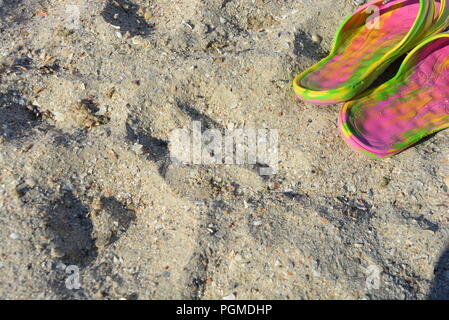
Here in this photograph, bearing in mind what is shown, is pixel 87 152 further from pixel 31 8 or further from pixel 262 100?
pixel 31 8

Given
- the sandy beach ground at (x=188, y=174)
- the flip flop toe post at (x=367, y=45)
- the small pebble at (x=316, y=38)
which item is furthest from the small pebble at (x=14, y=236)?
the small pebble at (x=316, y=38)

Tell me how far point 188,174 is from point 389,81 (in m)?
1.03

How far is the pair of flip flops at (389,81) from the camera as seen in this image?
1834 mm

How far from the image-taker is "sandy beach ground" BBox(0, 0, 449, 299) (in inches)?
56.5

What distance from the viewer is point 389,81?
6.57 ft

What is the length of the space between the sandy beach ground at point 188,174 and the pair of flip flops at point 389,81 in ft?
0.26

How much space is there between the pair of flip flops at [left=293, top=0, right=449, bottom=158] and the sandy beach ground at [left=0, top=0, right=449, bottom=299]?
0.26 feet

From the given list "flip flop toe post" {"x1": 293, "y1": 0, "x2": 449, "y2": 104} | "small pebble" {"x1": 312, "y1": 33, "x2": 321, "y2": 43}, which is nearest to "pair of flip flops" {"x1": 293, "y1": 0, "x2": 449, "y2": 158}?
"flip flop toe post" {"x1": 293, "y1": 0, "x2": 449, "y2": 104}

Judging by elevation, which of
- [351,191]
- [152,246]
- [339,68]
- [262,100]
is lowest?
[152,246]

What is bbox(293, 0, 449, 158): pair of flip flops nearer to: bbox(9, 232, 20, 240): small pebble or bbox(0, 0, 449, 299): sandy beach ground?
bbox(0, 0, 449, 299): sandy beach ground

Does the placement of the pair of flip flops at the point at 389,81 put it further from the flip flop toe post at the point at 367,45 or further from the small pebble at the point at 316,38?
the small pebble at the point at 316,38
